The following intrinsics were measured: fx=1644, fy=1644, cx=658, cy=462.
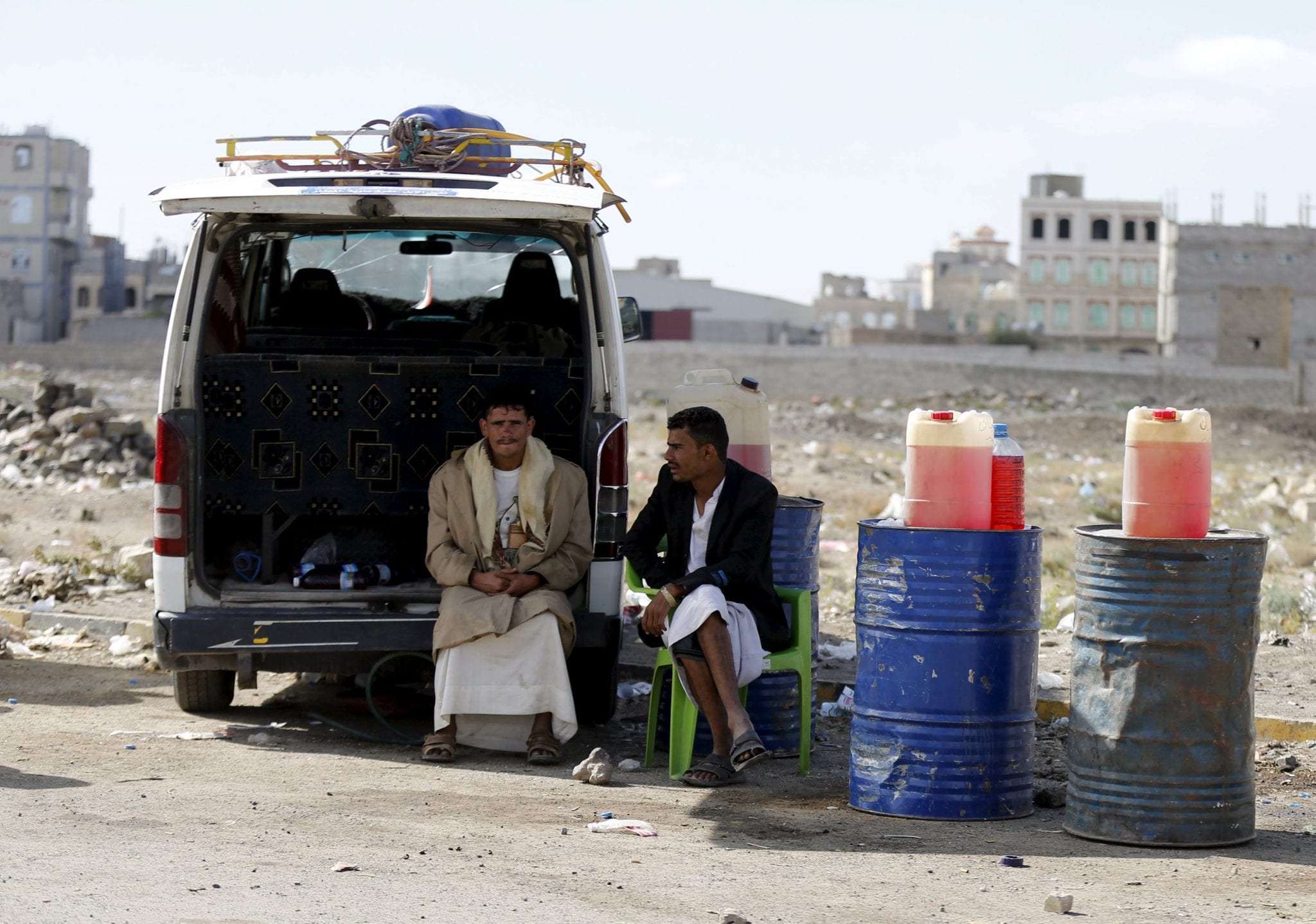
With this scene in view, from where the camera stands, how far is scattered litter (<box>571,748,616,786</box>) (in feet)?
18.5

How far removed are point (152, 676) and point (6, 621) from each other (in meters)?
1.72

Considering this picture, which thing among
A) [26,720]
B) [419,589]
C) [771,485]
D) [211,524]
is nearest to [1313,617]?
[771,485]

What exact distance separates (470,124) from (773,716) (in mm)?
4042

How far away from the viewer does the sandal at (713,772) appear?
223 inches

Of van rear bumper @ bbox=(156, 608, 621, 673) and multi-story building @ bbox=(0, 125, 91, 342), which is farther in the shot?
multi-story building @ bbox=(0, 125, 91, 342)

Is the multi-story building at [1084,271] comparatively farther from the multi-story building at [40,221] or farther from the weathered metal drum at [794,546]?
the weathered metal drum at [794,546]

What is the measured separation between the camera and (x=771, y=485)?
5848 mm

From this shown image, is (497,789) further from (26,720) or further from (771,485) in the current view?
(26,720)

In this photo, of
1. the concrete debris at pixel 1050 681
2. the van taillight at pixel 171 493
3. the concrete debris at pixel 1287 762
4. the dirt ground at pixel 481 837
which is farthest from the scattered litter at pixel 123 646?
the concrete debris at pixel 1287 762

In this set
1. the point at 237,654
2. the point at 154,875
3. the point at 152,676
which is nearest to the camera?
the point at 154,875

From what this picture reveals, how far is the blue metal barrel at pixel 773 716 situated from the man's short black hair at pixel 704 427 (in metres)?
0.92

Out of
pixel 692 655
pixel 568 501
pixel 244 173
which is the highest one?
pixel 244 173

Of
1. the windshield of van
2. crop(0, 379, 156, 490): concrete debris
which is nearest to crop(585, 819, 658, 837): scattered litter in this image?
the windshield of van

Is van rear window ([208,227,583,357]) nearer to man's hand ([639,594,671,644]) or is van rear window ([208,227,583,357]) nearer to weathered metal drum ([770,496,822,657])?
weathered metal drum ([770,496,822,657])
